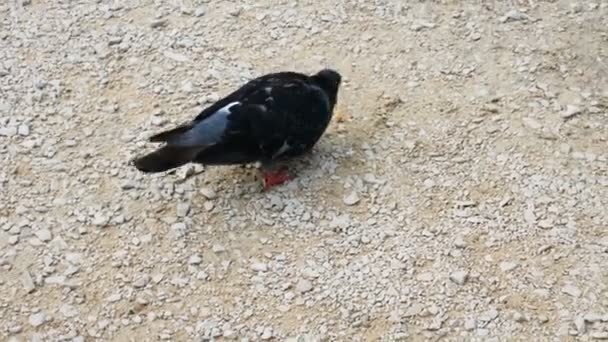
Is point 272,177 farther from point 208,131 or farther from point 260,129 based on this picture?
point 208,131

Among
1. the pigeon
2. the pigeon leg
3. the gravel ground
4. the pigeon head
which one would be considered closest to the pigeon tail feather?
the pigeon

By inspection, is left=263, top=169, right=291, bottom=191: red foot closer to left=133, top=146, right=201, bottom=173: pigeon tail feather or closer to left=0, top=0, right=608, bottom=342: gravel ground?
left=0, top=0, right=608, bottom=342: gravel ground

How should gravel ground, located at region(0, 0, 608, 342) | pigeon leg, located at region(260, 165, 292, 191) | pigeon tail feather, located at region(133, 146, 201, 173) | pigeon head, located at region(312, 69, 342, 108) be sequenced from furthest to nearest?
pigeon head, located at region(312, 69, 342, 108) → pigeon leg, located at region(260, 165, 292, 191) → pigeon tail feather, located at region(133, 146, 201, 173) → gravel ground, located at region(0, 0, 608, 342)

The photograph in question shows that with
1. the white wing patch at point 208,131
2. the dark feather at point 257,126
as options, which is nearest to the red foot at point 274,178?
the dark feather at point 257,126

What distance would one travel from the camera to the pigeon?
4684 millimetres

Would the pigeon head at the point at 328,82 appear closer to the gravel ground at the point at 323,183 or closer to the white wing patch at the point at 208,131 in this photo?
the gravel ground at the point at 323,183

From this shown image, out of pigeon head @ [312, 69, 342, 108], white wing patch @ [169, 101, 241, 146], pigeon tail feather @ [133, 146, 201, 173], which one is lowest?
pigeon head @ [312, 69, 342, 108]

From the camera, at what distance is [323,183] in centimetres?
505

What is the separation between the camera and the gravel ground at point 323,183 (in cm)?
445

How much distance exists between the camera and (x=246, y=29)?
239 inches

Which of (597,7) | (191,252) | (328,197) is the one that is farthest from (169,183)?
(597,7)

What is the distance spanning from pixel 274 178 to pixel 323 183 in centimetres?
27

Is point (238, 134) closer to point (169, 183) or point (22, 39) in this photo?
point (169, 183)

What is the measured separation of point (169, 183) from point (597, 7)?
3118mm
